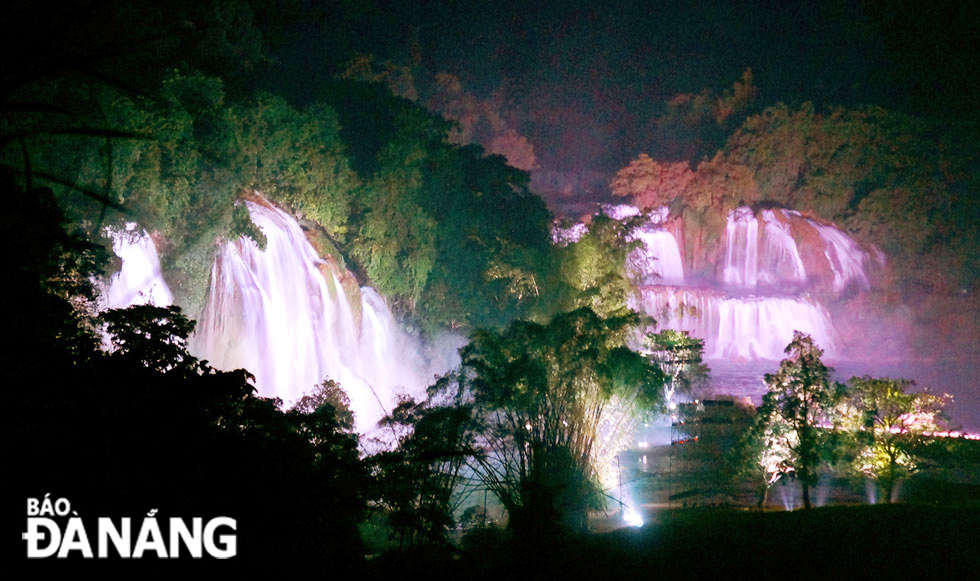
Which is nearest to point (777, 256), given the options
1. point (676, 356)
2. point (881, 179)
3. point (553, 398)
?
point (881, 179)

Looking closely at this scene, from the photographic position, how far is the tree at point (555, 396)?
1362 cm

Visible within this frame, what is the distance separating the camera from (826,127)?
51688 mm

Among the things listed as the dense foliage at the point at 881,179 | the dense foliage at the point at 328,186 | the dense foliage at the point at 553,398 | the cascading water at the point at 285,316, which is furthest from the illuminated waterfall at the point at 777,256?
the dense foliage at the point at 553,398

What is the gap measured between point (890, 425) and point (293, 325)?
59.6 ft

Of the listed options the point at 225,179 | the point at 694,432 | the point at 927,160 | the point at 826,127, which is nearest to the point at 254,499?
the point at 225,179

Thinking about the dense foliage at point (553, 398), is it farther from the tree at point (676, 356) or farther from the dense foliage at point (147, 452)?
the tree at point (676, 356)

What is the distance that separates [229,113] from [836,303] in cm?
4490

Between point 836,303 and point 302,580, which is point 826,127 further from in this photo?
point 302,580

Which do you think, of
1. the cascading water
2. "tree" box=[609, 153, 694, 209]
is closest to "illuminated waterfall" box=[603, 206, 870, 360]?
"tree" box=[609, 153, 694, 209]

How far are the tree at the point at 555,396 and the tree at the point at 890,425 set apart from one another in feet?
17.2

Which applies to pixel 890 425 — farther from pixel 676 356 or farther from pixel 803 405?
pixel 676 356

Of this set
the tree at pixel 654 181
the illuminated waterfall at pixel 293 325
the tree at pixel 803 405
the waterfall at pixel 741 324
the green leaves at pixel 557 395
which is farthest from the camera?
the tree at pixel 654 181

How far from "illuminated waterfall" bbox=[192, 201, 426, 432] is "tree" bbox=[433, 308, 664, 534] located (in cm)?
Result: 598

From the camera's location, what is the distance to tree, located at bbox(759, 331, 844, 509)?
649 inches
